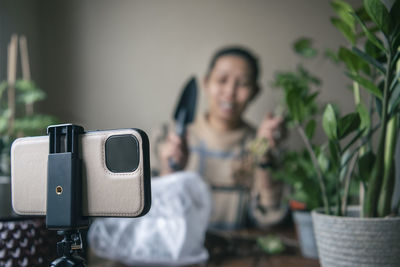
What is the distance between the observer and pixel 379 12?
0.45 meters

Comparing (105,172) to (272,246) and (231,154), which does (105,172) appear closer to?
(272,246)

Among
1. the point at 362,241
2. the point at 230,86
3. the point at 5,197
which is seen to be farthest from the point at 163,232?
the point at 230,86

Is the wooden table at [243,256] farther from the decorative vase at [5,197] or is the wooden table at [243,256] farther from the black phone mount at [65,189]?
the black phone mount at [65,189]

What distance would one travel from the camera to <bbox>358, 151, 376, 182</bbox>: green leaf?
56cm

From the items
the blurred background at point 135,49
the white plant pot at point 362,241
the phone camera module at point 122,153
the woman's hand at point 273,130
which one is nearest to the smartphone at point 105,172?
the phone camera module at point 122,153

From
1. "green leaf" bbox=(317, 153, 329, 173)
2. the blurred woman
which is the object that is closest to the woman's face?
the blurred woman

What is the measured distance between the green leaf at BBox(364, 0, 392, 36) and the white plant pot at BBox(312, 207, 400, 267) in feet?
0.85

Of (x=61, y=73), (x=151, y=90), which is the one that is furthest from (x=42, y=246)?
(x=61, y=73)

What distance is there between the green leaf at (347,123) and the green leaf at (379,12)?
117 millimetres

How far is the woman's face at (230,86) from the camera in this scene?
1400 mm

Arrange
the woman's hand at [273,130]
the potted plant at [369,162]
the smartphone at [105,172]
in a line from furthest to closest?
the woman's hand at [273,130], the potted plant at [369,162], the smartphone at [105,172]

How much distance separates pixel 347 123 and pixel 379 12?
15cm

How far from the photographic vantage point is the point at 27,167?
0.45 metres

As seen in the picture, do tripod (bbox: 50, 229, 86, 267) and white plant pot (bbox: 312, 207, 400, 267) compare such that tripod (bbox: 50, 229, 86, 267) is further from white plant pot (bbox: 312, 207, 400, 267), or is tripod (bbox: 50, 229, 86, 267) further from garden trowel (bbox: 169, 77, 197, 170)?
garden trowel (bbox: 169, 77, 197, 170)
